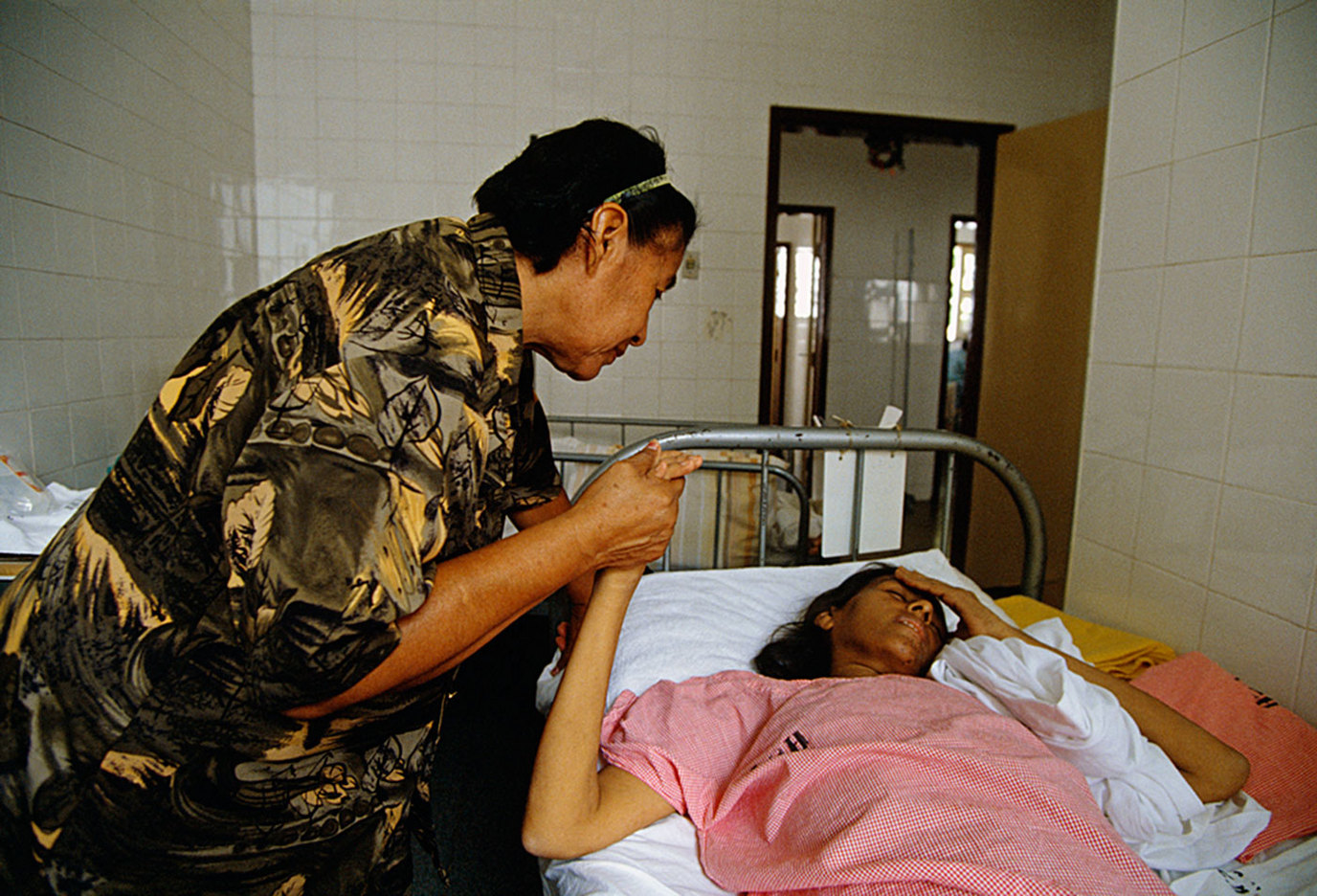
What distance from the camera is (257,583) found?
67 centimetres

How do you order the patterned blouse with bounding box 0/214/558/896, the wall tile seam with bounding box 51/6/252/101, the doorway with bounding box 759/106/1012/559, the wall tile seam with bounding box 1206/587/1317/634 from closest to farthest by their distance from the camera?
the patterned blouse with bounding box 0/214/558/896 → the wall tile seam with bounding box 1206/587/1317/634 → the wall tile seam with bounding box 51/6/252/101 → the doorway with bounding box 759/106/1012/559

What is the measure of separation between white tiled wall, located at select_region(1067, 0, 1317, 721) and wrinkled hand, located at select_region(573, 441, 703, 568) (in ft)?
4.02

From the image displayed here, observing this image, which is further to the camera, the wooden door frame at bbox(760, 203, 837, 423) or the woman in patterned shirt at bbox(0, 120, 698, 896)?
the wooden door frame at bbox(760, 203, 837, 423)

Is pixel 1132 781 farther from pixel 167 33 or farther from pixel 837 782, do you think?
pixel 167 33

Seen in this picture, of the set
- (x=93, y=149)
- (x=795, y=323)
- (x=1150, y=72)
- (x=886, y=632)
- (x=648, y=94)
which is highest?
(x=648, y=94)

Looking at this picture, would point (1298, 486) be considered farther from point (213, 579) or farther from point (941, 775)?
point (213, 579)

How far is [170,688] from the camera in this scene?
30.8 inches

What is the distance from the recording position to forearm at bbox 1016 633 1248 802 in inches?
48.5

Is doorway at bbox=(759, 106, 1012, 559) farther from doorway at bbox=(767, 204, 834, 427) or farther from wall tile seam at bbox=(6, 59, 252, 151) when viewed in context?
wall tile seam at bbox=(6, 59, 252, 151)

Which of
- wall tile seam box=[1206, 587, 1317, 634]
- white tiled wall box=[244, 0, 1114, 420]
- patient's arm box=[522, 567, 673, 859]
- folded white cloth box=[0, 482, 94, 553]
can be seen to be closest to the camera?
patient's arm box=[522, 567, 673, 859]

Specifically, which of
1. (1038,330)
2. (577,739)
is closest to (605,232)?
(577,739)

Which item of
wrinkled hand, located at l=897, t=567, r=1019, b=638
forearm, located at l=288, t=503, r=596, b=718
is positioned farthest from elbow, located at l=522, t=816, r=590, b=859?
wrinkled hand, located at l=897, t=567, r=1019, b=638

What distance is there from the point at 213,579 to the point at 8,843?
376 mm

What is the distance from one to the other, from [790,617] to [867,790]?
0.76 meters
